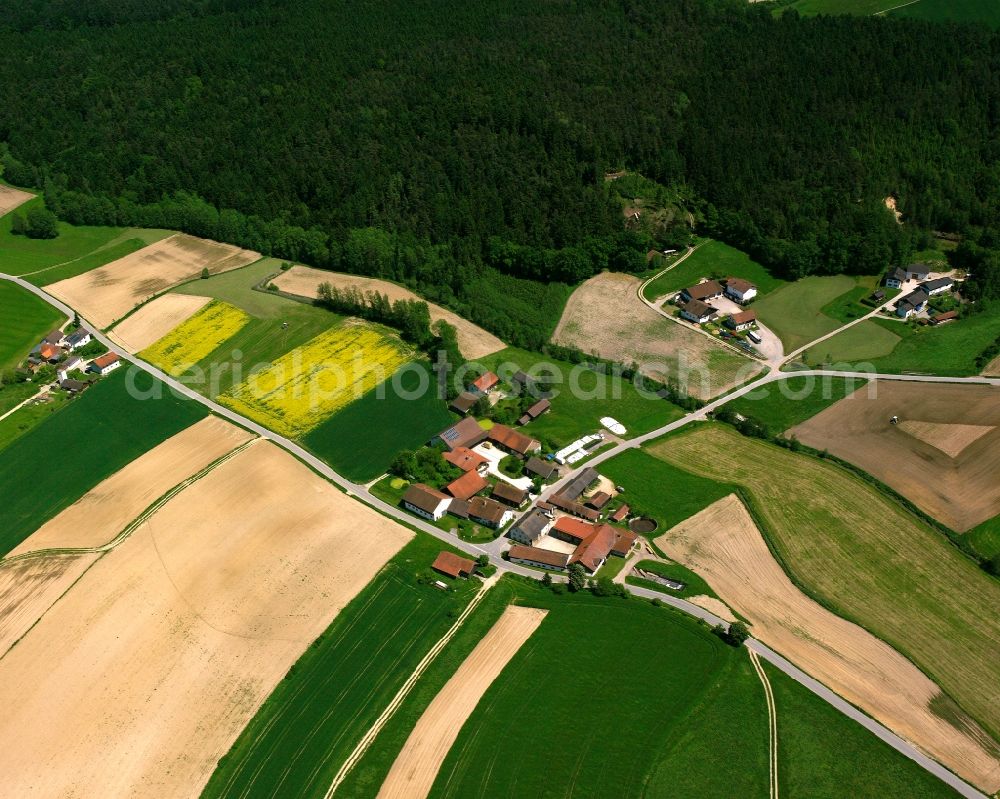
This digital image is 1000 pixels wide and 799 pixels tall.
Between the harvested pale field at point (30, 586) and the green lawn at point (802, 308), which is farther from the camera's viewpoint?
the green lawn at point (802, 308)

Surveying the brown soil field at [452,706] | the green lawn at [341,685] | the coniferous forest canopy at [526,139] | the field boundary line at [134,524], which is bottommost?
the field boundary line at [134,524]

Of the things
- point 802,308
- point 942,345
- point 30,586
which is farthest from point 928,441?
point 30,586

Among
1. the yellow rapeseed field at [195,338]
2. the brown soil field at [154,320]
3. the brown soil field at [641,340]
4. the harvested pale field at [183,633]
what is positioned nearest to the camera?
the harvested pale field at [183,633]

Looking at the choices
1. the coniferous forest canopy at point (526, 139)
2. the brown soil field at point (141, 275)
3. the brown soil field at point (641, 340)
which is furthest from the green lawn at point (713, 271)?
the brown soil field at point (141, 275)

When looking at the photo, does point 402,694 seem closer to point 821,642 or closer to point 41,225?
point 821,642

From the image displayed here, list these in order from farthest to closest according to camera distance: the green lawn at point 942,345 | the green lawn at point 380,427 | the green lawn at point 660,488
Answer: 1. the green lawn at point 942,345
2. the green lawn at point 380,427
3. the green lawn at point 660,488

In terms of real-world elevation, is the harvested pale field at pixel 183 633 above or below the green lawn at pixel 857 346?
above

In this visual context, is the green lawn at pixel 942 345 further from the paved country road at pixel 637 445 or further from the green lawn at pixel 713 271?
the green lawn at pixel 713 271
